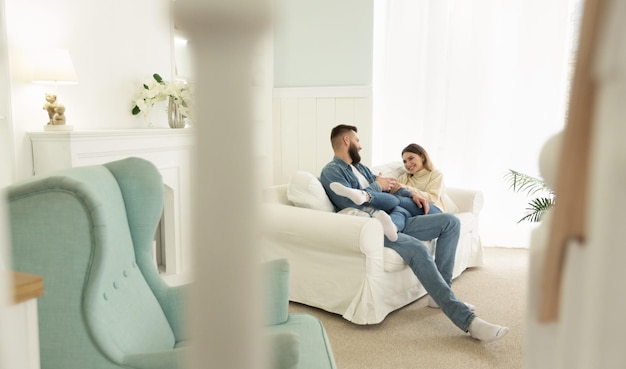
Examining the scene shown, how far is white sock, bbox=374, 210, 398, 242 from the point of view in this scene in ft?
9.33

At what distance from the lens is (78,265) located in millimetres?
1063

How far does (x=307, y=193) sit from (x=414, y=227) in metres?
0.64

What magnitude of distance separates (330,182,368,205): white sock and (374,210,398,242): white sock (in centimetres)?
13

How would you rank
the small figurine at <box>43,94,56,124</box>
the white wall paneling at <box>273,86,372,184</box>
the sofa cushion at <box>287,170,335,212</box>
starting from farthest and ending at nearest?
the white wall paneling at <box>273,86,372,184</box>, the sofa cushion at <box>287,170,335,212</box>, the small figurine at <box>43,94,56,124</box>

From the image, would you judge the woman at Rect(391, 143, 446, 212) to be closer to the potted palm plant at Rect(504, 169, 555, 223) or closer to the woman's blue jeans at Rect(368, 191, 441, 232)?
the woman's blue jeans at Rect(368, 191, 441, 232)

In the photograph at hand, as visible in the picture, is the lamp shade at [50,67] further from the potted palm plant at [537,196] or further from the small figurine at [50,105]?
the potted palm plant at [537,196]

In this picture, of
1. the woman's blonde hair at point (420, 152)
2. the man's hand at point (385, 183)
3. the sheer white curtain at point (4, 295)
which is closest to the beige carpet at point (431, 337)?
the man's hand at point (385, 183)

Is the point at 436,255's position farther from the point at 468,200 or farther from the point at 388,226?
the point at 468,200

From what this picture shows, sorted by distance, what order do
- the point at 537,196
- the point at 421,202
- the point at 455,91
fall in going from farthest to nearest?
the point at 455,91 < the point at 421,202 < the point at 537,196

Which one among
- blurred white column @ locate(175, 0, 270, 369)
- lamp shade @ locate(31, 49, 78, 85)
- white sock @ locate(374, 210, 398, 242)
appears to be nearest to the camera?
blurred white column @ locate(175, 0, 270, 369)

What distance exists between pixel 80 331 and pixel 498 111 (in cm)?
377

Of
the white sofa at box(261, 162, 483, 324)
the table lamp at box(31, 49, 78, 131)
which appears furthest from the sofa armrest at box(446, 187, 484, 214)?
the table lamp at box(31, 49, 78, 131)

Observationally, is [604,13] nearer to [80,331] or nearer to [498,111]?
[80,331]

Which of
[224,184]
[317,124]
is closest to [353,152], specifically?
[317,124]
